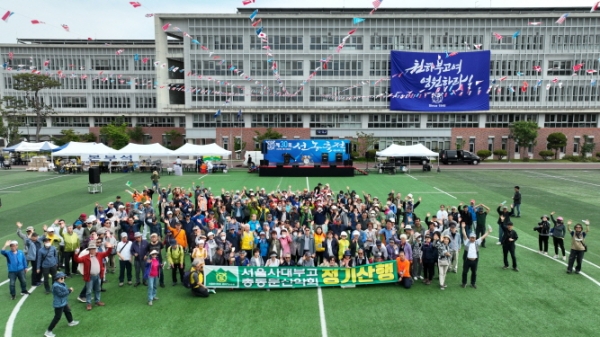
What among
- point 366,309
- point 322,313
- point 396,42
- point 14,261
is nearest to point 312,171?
point 366,309

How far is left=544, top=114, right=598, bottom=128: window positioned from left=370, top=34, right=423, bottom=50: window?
73.5 feet

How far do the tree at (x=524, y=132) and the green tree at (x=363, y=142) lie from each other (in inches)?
759

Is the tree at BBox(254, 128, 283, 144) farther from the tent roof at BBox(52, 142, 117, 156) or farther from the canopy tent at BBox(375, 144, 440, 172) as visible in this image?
the tent roof at BBox(52, 142, 117, 156)

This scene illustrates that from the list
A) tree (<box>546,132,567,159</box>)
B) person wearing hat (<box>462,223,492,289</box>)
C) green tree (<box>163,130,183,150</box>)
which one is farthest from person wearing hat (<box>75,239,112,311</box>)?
tree (<box>546,132,567,159</box>)

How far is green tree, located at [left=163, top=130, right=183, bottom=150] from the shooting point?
63.9m

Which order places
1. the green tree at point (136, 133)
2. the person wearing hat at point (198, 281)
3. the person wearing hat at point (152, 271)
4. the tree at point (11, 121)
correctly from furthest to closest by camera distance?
1. the green tree at point (136, 133)
2. the tree at point (11, 121)
3. the person wearing hat at point (198, 281)
4. the person wearing hat at point (152, 271)

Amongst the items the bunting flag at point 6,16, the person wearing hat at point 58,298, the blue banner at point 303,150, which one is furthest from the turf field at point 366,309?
the blue banner at point 303,150

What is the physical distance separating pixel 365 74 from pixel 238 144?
825 inches

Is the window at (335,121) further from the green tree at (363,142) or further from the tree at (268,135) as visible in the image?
the tree at (268,135)

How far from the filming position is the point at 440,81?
55.4 meters

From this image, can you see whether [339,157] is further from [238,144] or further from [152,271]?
[152,271]

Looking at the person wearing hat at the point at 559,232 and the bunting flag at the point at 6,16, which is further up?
the bunting flag at the point at 6,16

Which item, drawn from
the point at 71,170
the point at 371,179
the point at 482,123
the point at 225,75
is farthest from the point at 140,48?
the point at 482,123

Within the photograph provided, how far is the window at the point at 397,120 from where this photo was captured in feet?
193
